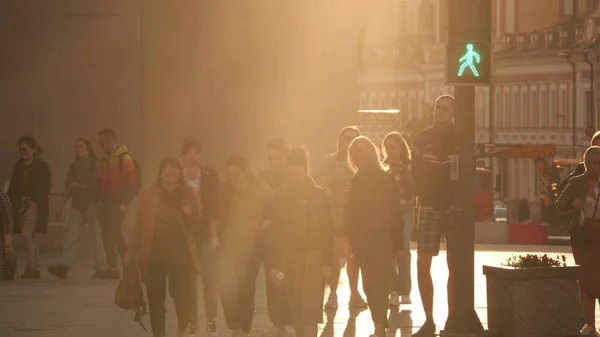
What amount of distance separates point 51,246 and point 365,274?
12.5 m

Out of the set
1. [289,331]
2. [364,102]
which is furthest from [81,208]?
[364,102]

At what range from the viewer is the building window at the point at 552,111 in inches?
3511

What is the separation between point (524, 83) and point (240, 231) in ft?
256

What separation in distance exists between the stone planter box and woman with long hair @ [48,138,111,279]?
8160mm

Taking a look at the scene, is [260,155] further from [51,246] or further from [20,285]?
[20,285]

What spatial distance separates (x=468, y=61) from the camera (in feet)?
47.3

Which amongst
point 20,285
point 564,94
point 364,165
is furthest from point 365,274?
point 564,94

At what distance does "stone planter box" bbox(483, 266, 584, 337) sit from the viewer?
14336 mm

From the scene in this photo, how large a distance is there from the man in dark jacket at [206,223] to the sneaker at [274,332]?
1.39ft

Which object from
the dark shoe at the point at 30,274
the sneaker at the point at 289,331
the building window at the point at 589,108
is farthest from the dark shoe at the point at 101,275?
the building window at the point at 589,108

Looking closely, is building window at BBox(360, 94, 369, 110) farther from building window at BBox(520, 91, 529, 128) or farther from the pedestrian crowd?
the pedestrian crowd

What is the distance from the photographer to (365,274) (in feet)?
48.8

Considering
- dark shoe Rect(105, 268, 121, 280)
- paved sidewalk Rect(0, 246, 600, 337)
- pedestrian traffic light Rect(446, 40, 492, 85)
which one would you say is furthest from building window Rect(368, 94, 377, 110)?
pedestrian traffic light Rect(446, 40, 492, 85)

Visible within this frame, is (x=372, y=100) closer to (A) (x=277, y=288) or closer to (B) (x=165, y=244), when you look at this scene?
(A) (x=277, y=288)
